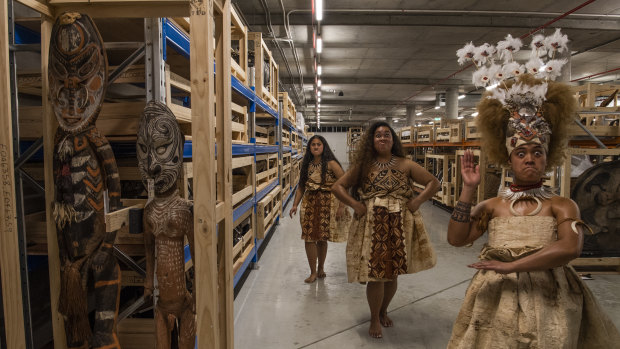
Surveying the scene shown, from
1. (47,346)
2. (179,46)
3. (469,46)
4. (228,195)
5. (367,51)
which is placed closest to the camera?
(228,195)

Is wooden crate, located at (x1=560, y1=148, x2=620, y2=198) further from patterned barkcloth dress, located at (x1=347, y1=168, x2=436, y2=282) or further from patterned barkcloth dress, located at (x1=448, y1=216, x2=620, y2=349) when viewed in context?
patterned barkcloth dress, located at (x1=448, y1=216, x2=620, y2=349)

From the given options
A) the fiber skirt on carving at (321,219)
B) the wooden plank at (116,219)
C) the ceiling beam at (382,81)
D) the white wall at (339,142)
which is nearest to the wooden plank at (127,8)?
the wooden plank at (116,219)

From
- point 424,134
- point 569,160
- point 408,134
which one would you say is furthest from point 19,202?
point 408,134

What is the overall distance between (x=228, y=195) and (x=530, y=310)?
150 cm

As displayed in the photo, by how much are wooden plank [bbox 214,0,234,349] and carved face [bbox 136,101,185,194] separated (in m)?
0.21

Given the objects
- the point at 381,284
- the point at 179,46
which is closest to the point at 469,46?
the point at 179,46

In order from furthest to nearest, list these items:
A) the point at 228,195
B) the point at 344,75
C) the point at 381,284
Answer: the point at 344,75 < the point at 381,284 < the point at 228,195

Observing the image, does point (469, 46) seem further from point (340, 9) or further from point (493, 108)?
point (340, 9)

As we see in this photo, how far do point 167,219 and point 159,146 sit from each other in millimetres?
354

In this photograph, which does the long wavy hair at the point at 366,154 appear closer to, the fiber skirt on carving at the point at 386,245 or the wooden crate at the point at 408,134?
the fiber skirt on carving at the point at 386,245

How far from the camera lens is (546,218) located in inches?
64.3

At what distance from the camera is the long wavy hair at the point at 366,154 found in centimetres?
287

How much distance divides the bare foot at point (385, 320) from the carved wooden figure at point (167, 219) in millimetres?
1981

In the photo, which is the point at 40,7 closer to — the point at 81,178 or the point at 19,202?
the point at 81,178
